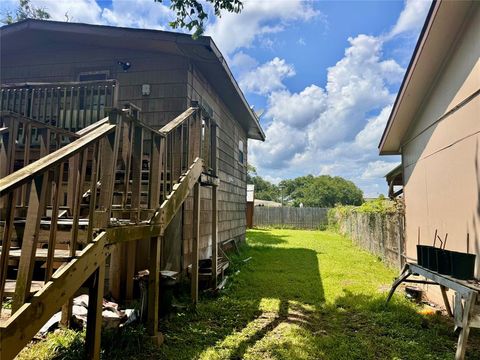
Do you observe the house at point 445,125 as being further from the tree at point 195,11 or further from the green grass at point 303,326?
the tree at point 195,11

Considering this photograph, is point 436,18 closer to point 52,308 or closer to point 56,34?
point 52,308

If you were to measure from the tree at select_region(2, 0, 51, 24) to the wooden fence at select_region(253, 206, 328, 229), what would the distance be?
58.2 feet

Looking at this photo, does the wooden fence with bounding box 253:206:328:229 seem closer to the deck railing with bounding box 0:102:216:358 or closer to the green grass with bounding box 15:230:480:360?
the green grass with bounding box 15:230:480:360

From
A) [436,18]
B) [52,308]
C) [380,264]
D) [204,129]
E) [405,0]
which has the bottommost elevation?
[380,264]

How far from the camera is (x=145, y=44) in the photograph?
6109mm

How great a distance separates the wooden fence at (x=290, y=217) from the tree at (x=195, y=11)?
19.7 meters

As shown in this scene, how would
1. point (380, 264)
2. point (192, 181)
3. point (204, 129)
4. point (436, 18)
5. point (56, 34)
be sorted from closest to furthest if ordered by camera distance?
point (436, 18) → point (192, 181) → point (204, 129) → point (56, 34) → point (380, 264)

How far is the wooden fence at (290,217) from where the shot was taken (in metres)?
24.2

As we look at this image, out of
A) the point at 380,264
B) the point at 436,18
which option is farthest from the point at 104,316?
the point at 380,264

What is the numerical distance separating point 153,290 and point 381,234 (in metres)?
8.40

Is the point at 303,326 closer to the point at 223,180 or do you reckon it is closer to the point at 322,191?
the point at 223,180

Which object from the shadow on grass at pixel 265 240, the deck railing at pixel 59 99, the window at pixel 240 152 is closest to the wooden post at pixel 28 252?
the deck railing at pixel 59 99

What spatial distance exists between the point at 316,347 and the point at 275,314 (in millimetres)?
1185

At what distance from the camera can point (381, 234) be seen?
1005 cm
